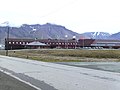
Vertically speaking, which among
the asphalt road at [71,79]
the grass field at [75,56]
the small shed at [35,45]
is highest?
the small shed at [35,45]

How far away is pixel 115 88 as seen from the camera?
46.2 ft

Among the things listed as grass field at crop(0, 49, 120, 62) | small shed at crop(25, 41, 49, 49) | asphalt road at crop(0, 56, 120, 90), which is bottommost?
grass field at crop(0, 49, 120, 62)

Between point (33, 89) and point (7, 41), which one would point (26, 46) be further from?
point (33, 89)

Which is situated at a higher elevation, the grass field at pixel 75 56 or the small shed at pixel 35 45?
the small shed at pixel 35 45

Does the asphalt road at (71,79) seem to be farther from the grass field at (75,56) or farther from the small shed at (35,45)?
the small shed at (35,45)

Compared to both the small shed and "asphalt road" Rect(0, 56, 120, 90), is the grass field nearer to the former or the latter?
"asphalt road" Rect(0, 56, 120, 90)

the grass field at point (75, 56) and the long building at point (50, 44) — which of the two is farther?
the long building at point (50, 44)

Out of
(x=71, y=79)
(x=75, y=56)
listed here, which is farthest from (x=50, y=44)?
(x=71, y=79)

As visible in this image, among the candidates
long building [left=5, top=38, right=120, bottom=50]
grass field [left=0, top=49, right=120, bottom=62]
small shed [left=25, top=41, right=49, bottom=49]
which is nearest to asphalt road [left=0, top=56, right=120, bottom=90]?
grass field [left=0, top=49, right=120, bottom=62]

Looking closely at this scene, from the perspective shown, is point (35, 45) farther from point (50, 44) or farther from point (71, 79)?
point (71, 79)

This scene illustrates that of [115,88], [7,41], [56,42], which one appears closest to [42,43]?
[56,42]

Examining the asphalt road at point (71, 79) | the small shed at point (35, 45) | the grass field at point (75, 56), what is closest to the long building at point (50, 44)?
the small shed at point (35, 45)

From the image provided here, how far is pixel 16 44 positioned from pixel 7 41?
10528 mm

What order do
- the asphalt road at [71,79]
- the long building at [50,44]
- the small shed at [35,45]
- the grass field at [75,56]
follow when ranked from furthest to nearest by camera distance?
the small shed at [35,45] < the long building at [50,44] < the grass field at [75,56] < the asphalt road at [71,79]
